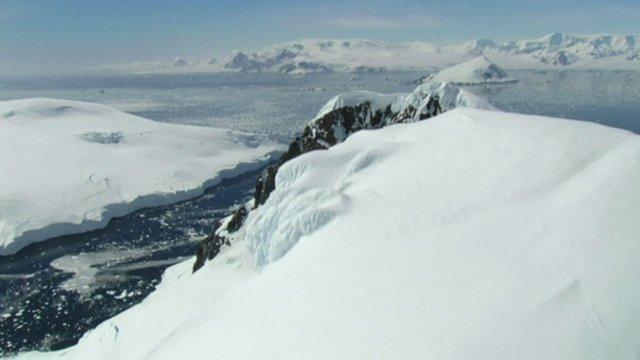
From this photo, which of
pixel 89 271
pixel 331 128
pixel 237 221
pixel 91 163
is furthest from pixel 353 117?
pixel 91 163

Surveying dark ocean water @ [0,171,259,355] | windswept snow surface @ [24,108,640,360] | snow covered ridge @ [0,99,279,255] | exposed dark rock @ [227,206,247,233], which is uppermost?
windswept snow surface @ [24,108,640,360]

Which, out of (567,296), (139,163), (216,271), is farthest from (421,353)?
(139,163)

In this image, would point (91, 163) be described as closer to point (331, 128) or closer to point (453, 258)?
point (331, 128)

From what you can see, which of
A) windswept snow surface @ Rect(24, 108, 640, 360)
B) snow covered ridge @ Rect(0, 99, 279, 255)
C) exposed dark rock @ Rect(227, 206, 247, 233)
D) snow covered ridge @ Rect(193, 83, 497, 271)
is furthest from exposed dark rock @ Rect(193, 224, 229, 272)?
snow covered ridge @ Rect(0, 99, 279, 255)

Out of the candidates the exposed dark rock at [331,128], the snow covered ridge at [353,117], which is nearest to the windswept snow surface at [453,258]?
the snow covered ridge at [353,117]

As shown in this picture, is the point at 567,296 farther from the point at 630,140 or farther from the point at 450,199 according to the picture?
the point at 630,140

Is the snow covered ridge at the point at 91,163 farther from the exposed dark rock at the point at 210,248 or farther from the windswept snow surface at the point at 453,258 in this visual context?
the windswept snow surface at the point at 453,258

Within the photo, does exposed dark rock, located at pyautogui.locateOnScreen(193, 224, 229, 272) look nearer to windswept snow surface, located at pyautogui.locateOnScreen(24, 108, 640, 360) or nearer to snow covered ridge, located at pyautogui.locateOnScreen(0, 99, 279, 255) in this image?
windswept snow surface, located at pyautogui.locateOnScreen(24, 108, 640, 360)
